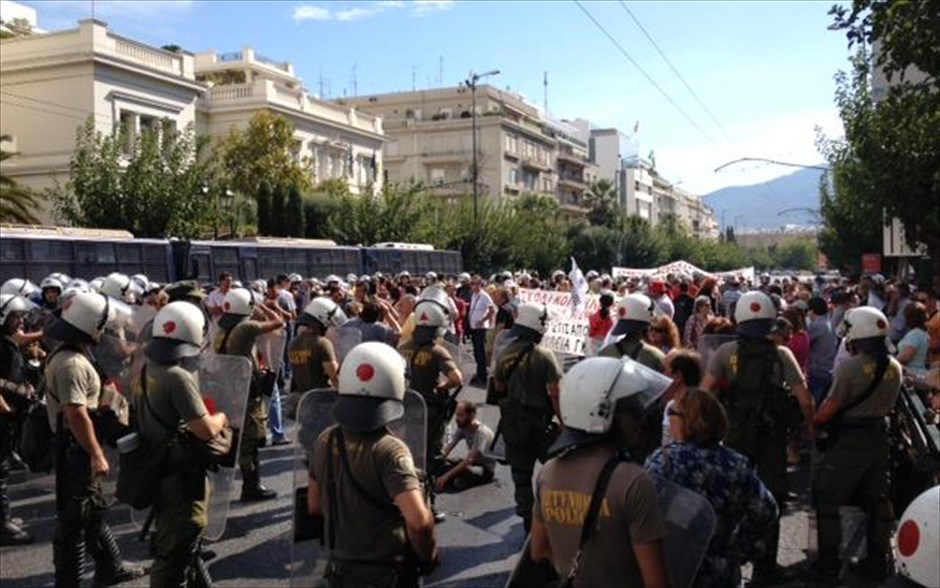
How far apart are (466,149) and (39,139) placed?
4475 cm

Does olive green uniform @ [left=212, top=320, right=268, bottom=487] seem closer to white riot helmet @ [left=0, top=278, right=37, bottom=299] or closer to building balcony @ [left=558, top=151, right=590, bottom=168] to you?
white riot helmet @ [left=0, top=278, right=37, bottom=299]

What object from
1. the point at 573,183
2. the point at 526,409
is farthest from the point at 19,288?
the point at 573,183

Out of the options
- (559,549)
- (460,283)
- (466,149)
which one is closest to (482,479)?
(559,549)

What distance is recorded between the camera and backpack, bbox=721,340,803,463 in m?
5.98

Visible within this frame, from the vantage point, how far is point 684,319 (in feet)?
51.4

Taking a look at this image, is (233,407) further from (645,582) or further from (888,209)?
(888,209)

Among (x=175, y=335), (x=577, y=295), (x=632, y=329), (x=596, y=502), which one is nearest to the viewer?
(x=596, y=502)

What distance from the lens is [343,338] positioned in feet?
29.1

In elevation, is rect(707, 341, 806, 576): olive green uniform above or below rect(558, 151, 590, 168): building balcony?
below

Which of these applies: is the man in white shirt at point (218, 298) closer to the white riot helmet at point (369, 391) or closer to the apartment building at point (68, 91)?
the white riot helmet at point (369, 391)

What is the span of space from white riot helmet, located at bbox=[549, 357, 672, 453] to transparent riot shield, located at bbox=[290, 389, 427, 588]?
4.13 ft

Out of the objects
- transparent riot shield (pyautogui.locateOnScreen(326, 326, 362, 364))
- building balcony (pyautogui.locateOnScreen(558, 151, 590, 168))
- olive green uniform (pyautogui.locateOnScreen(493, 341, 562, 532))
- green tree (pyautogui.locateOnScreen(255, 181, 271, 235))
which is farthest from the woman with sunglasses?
building balcony (pyautogui.locateOnScreen(558, 151, 590, 168))

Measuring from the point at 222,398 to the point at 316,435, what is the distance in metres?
1.30

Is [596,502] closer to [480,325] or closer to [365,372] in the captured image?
[365,372]
